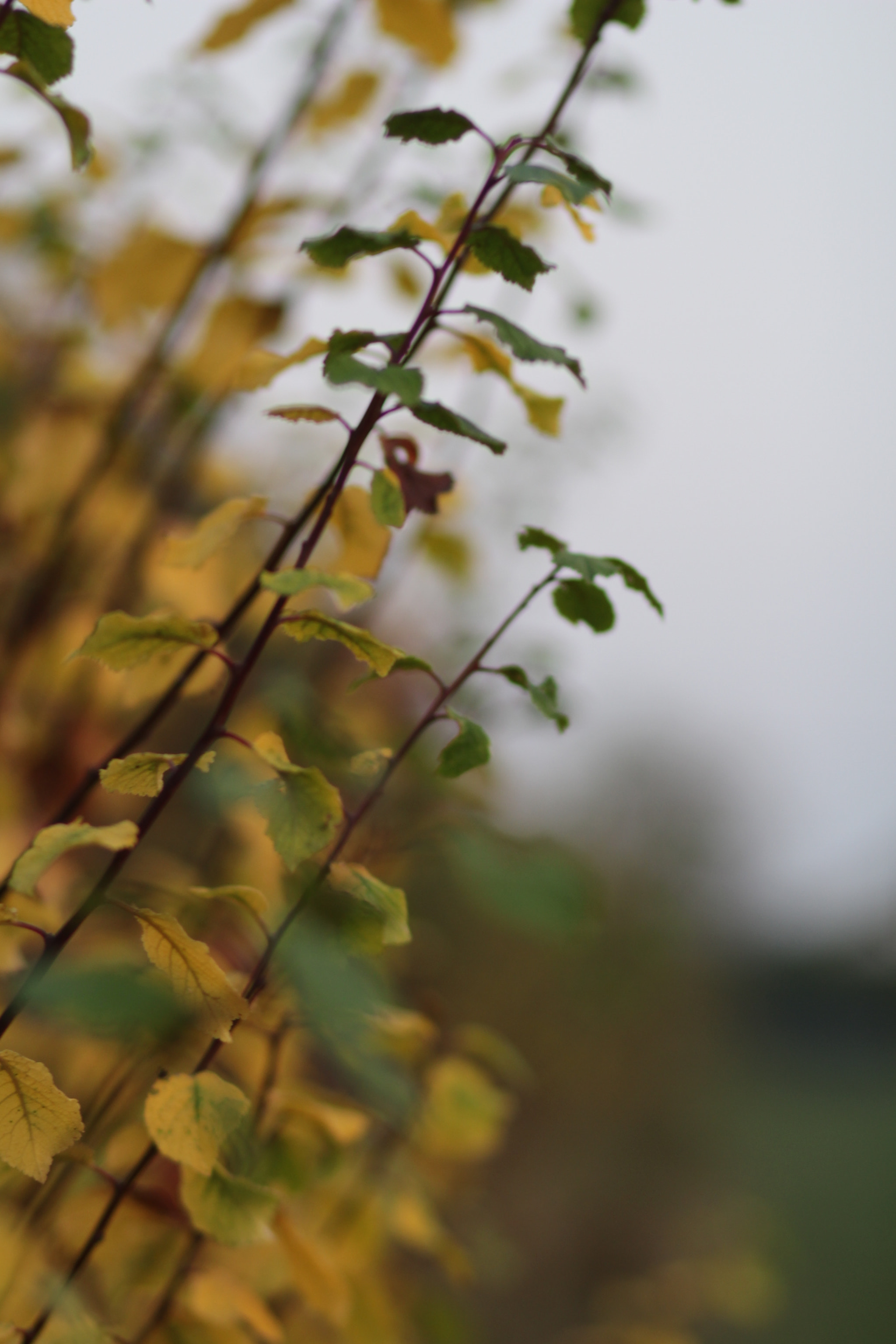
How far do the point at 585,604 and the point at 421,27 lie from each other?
553mm

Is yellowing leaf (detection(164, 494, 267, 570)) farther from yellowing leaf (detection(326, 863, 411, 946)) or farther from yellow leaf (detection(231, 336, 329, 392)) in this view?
yellowing leaf (detection(326, 863, 411, 946))

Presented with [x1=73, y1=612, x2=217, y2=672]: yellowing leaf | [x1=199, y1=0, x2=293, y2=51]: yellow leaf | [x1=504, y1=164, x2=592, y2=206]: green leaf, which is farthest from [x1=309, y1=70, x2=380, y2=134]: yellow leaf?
[x1=73, y1=612, x2=217, y2=672]: yellowing leaf

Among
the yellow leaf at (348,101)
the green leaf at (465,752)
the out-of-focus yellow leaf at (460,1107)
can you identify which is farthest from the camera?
the yellow leaf at (348,101)

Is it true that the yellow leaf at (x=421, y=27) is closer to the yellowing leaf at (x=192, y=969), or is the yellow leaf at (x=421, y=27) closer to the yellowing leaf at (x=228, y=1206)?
the yellowing leaf at (x=192, y=969)

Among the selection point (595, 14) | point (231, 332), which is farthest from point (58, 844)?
point (231, 332)

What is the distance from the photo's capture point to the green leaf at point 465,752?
0.46 metres

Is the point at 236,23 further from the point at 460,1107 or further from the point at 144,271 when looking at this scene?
the point at 460,1107

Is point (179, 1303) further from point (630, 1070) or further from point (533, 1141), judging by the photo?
point (630, 1070)

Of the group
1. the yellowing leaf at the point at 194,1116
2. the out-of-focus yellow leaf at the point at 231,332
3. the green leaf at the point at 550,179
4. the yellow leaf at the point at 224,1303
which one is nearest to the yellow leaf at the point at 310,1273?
the yellow leaf at the point at 224,1303

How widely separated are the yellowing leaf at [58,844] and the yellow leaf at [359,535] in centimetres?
23

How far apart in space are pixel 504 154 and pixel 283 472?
1.34 metres

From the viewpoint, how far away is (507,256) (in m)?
0.43

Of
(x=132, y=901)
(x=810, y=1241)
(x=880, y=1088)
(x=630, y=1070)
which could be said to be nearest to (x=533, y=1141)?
(x=630, y=1070)

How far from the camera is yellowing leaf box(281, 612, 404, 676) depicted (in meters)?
0.42
